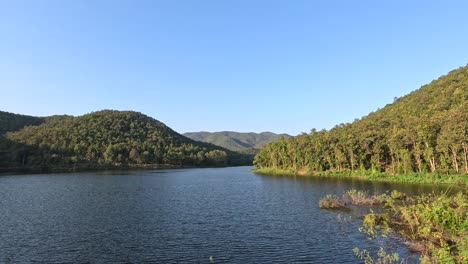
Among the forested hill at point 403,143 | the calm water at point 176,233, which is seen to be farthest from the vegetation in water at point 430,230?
the forested hill at point 403,143

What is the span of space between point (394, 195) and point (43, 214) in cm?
4961

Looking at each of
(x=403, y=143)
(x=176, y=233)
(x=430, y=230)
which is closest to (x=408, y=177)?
(x=403, y=143)

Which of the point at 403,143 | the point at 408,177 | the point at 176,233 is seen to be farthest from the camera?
the point at 403,143

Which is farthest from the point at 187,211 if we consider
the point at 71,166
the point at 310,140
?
the point at 71,166

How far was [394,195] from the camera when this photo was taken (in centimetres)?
4916

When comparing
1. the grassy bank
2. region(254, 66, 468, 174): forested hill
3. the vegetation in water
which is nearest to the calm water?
the vegetation in water

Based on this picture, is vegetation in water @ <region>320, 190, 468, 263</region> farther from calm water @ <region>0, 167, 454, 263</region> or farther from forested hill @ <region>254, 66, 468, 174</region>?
forested hill @ <region>254, 66, 468, 174</region>

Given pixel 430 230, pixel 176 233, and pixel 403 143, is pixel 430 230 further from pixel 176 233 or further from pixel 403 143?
pixel 403 143

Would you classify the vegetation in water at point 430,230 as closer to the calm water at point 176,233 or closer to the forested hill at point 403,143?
the calm water at point 176,233

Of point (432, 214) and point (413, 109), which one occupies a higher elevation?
point (413, 109)

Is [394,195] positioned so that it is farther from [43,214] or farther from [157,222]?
[43,214]

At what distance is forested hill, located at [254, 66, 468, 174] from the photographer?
74.1 meters

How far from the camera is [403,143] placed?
84.2m

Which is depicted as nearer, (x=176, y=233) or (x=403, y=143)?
(x=176, y=233)
